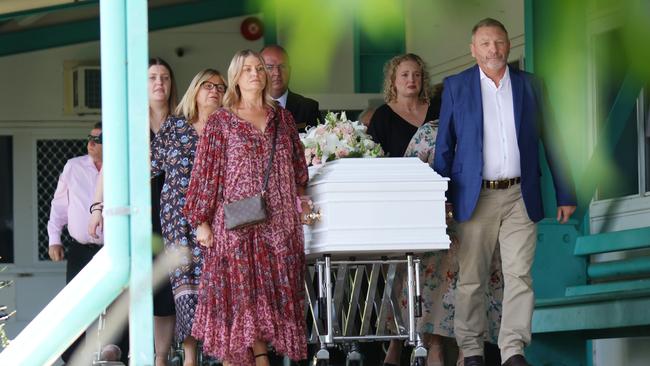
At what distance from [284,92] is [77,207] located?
2.14 meters

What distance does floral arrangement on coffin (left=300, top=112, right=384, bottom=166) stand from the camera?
7.85 meters

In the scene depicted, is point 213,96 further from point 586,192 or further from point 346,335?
point 586,192

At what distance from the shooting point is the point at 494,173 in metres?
7.63

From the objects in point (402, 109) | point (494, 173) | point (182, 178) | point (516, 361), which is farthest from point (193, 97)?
point (516, 361)

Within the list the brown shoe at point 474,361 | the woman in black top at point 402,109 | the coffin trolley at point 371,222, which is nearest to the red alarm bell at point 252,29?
the woman in black top at point 402,109

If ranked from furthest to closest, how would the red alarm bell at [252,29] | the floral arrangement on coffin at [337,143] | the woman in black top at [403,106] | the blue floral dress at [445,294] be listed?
the red alarm bell at [252,29], the woman in black top at [403,106], the blue floral dress at [445,294], the floral arrangement on coffin at [337,143]

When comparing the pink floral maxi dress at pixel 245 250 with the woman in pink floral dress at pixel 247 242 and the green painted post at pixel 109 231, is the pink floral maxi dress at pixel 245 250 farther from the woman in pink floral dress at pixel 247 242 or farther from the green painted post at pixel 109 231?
the green painted post at pixel 109 231

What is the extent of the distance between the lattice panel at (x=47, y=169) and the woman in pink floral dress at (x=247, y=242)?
697 cm

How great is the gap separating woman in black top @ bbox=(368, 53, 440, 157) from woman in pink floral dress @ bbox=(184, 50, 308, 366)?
1.35 m

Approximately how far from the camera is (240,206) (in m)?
7.17

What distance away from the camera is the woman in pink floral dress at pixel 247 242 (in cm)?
725

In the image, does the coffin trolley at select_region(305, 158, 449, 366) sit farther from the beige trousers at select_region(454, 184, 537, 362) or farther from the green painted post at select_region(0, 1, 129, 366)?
the green painted post at select_region(0, 1, 129, 366)

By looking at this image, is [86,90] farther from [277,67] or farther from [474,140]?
[474,140]

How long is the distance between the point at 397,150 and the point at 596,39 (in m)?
2.24
